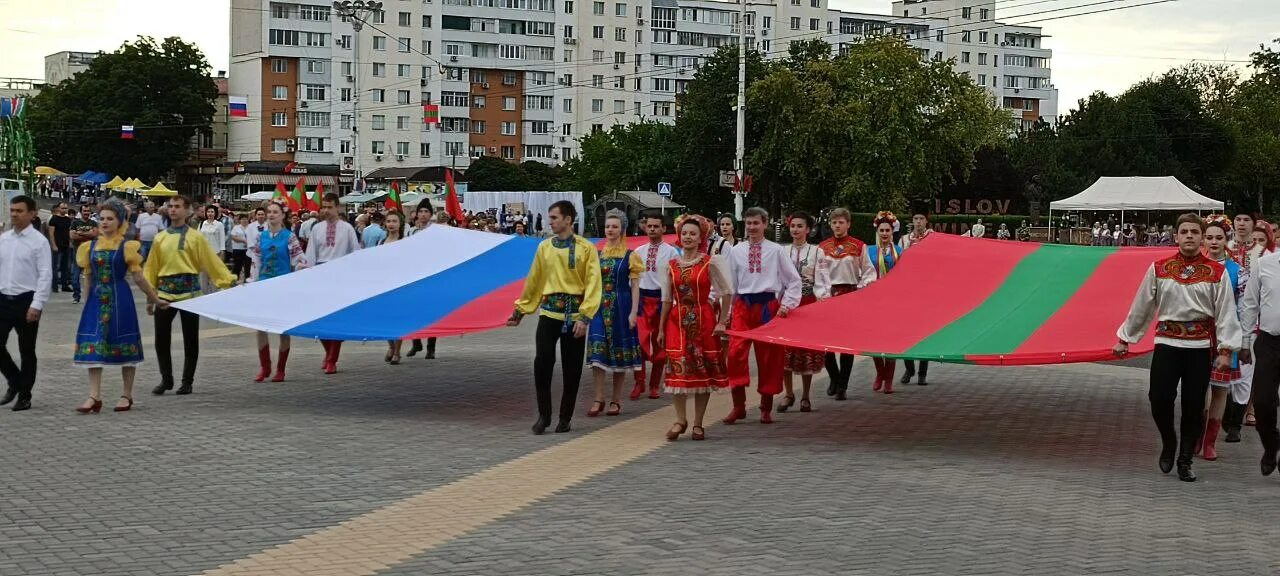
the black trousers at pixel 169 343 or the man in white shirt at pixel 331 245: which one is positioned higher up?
the man in white shirt at pixel 331 245

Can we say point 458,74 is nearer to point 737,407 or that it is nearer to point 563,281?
point 737,407

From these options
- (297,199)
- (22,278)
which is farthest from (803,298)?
(297,199)

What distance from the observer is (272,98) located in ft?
323

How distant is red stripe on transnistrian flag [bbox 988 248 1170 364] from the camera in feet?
31.7

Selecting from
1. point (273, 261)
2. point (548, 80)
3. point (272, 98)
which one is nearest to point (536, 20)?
point (548, 80)

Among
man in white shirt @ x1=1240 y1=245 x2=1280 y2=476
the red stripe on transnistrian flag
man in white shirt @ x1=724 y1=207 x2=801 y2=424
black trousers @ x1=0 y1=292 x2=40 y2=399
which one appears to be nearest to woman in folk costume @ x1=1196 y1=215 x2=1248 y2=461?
man in white shirt @ x1=1240 y1=245 x2=1280 y2=476

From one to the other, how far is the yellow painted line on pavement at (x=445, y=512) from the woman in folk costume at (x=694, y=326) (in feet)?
1.27

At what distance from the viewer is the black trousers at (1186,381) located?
28.6 feet

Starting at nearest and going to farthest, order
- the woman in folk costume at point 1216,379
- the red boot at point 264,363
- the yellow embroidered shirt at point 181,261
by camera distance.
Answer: the woman in folk costume at point 1216,379
the yellow embroidered shirt at point 181,261
the red boot at point 264,363

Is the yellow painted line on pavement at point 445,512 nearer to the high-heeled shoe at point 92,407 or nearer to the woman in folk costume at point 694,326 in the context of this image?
the woman in folk costume at point 694,326

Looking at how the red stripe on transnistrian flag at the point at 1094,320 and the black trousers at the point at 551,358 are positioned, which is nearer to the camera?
the red stripe on transnistrian flag at the point at 1094,320

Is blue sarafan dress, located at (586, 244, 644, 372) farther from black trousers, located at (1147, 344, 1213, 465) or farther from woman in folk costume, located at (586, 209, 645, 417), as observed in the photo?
black trousers, located at (1147, 344, 1213, 465)

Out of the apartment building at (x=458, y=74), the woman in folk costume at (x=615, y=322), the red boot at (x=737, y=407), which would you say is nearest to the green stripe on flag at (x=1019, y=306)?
the red boot at (x=737, y=407)

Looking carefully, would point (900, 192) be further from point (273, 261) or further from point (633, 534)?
point (633, 534)
